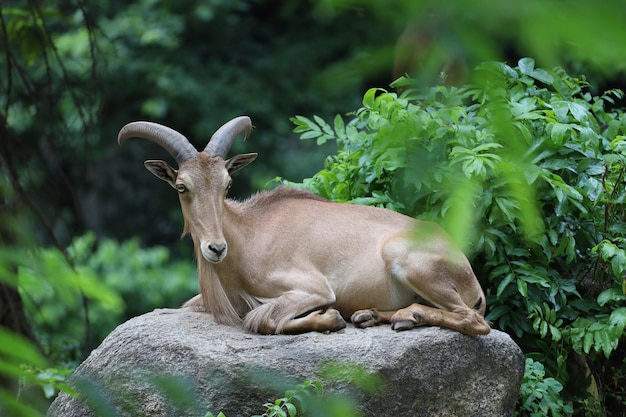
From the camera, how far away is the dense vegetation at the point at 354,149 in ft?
3.00

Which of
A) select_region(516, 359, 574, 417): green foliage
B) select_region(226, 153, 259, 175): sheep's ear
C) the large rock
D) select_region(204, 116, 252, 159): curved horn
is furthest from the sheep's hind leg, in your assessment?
select_region(204, 116, 252, 159): curved horn

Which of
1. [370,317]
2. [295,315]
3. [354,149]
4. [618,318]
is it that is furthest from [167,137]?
[618,318]

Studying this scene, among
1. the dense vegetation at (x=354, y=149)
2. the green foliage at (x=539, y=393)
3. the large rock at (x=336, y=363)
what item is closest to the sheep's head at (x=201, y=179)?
the dense vegetation at (x=354, y=149)

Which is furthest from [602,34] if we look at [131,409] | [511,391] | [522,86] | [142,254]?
[142,254]

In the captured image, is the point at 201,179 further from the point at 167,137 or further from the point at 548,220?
the point at 548,220

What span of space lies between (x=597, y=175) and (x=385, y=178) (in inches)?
57.6

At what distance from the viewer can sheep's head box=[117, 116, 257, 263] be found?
5.02m

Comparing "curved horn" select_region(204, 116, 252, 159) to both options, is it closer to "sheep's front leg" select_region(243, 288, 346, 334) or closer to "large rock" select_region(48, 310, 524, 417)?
"sheep's front leg" select_region(243, 288, 346, 334)

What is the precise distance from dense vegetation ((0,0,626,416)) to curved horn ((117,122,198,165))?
0.29 meters

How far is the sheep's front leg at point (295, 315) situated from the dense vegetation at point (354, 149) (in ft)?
3.00

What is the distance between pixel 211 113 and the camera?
12953 millimetres

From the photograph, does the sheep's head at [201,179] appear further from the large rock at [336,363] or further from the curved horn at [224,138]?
the large rock at [336,363]

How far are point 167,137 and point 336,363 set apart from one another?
1.77 meters

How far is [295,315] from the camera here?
5129 millimetres
